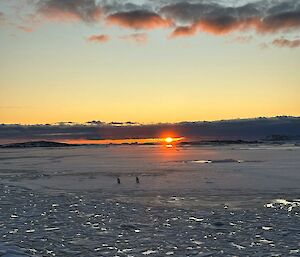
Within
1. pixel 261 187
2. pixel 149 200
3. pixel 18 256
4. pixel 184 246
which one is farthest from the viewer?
pixel 261 187

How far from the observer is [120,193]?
55.1 ft

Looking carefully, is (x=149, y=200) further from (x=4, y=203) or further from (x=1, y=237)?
(x=1, y=237)

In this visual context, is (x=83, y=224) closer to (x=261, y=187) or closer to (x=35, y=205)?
(x=35, y=205)

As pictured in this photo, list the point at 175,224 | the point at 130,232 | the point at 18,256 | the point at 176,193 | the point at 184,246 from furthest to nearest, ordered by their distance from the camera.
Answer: the point at 176,193 → the point at 175,224 → the point at 130,232 → the point at 184,246 → the point at 18,256

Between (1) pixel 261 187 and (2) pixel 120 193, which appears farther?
(1) pixel 261 187

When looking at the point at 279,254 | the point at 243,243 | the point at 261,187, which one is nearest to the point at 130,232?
the point at 243,243

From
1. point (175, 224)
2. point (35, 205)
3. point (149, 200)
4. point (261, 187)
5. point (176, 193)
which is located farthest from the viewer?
point (261, 187)

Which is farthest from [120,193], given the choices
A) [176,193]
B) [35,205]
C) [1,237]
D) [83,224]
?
[1,237]

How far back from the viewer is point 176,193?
53.9 ft

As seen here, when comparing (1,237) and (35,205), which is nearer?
(1,237)

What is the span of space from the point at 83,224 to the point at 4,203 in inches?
189

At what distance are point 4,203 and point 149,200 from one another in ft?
16.8

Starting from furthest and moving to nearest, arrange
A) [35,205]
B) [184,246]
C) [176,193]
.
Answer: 1. [176,193]
2. [35,205]
3. [184,246]

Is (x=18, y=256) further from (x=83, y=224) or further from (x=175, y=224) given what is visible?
(x=175, y=224)
